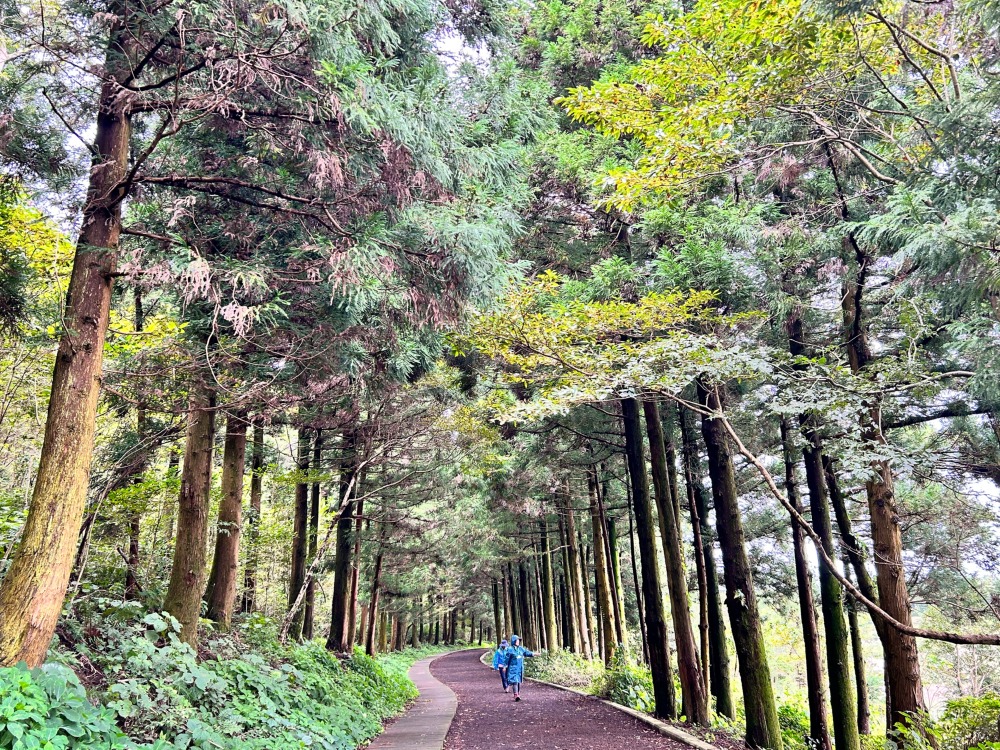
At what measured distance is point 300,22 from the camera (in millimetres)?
4395

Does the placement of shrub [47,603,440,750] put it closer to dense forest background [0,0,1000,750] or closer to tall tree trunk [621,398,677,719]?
dense forest background [0,0,1000,750]

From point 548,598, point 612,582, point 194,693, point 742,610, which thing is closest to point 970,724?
point 742,610

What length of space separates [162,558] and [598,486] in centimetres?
1100

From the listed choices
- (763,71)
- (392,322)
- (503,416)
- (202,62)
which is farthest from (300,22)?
(503,416)

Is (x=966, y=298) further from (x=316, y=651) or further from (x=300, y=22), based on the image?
(x=316, y=651)

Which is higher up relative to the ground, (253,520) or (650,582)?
(253,520)

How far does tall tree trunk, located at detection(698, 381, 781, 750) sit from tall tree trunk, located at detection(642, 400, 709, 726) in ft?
2.71

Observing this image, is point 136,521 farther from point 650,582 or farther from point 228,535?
point 650,582

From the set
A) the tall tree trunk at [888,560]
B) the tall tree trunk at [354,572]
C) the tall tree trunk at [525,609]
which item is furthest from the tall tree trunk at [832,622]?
the tall tree trunk at [525,609]

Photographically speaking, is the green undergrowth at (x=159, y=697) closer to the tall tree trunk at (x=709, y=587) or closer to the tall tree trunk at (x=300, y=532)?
the tall tree trunk at (x=300, y=532)

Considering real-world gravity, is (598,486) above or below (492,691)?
above

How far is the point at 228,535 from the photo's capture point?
28.9 ft

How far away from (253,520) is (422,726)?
649 centimetres

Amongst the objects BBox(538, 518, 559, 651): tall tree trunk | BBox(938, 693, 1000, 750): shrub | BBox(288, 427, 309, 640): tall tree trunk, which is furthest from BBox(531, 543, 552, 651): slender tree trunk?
BBox(938, 693, 1000, 750): shrub
